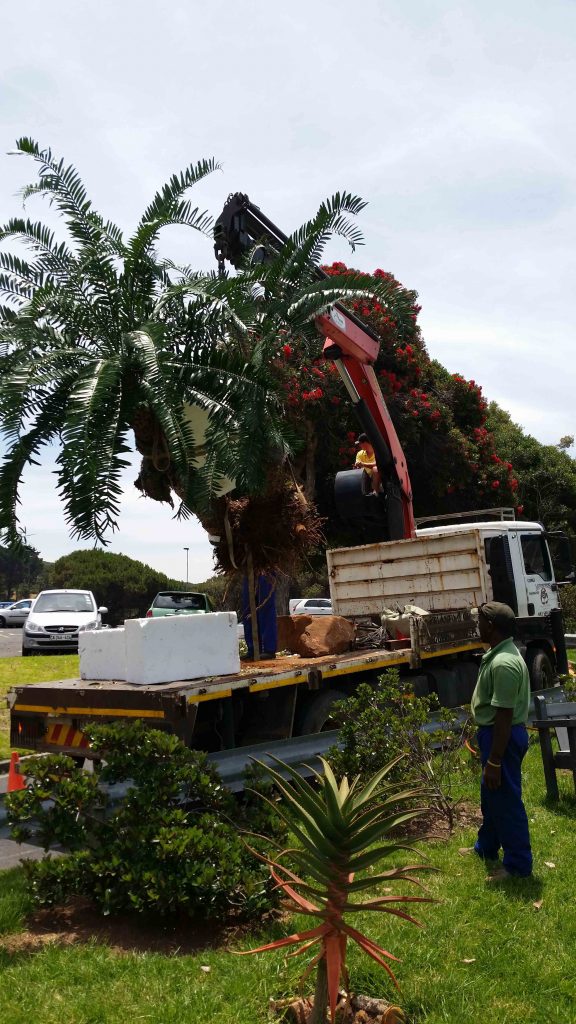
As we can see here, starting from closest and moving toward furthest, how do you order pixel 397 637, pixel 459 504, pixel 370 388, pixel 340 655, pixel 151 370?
pixel 151 370, pixel 340 655, pixel 397 637, pixel 370 388, pixel 459 504

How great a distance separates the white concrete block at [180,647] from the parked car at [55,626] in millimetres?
12522

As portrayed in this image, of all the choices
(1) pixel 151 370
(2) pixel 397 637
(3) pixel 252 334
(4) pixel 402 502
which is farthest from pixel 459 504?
(1) pixel 151 370

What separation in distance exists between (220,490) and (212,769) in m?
3.29

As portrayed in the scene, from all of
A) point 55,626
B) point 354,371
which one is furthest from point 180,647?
point 55,626

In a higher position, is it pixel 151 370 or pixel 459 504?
pixel 459 504

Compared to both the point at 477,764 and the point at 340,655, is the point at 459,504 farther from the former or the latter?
the point at 477,764

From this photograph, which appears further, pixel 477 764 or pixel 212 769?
pixel 477 764

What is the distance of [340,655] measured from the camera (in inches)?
380

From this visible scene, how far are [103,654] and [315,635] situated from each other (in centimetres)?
289

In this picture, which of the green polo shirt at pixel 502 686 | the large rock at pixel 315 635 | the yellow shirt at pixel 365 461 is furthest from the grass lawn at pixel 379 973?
the yellow shirt at pixel 365 461

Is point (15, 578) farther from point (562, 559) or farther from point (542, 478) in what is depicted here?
point (562, 559)

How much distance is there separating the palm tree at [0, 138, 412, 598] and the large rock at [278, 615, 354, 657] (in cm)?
110

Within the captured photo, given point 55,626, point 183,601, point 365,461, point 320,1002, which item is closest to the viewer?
point 320,1002

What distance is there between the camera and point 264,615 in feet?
32.9
